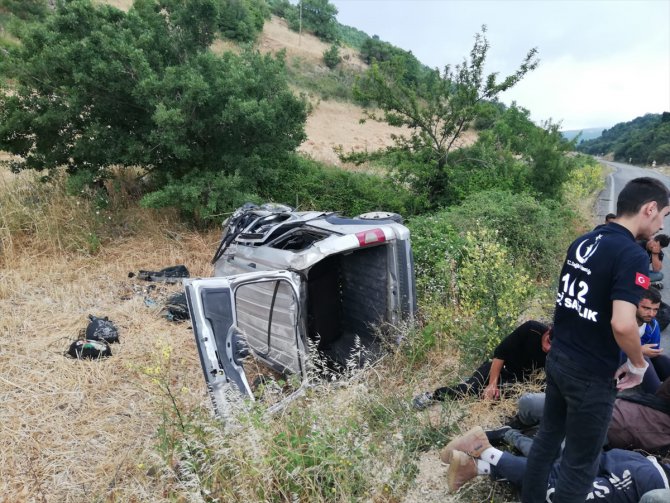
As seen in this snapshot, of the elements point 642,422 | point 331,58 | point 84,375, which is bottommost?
point 84,375

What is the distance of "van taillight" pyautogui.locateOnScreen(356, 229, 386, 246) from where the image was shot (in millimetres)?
4371

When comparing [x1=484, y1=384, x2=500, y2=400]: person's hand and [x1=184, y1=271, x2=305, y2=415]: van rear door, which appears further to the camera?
[x1=484, y1=384, x2=500, y2=400]: person's hand

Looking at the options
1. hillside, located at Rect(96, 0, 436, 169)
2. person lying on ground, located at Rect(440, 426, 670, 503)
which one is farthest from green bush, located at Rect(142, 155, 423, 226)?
person lying on ground, located at Rect(440, 426, 670, 503)

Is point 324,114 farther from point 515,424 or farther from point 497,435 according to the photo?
point 497,435

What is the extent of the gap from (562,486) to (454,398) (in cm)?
150

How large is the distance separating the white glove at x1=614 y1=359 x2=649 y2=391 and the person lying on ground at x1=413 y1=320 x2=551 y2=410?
89cm

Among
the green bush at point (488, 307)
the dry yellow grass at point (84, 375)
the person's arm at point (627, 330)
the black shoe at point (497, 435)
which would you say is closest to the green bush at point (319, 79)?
the dry yellow grass at point (84, 375)

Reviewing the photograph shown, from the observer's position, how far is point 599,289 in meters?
2.21

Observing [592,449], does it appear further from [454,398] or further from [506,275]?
[506,275]

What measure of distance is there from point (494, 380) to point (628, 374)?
1345mm

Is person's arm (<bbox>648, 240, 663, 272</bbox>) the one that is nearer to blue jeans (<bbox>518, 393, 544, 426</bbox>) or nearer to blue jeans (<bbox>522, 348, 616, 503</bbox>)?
blue jeans (<bbox>518, 393, 544, 426</bbox>)

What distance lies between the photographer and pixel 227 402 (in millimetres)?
3072

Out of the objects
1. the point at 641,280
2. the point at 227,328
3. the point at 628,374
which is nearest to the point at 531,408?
the point at 628,374

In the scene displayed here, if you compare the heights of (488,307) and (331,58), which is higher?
(331,58)
